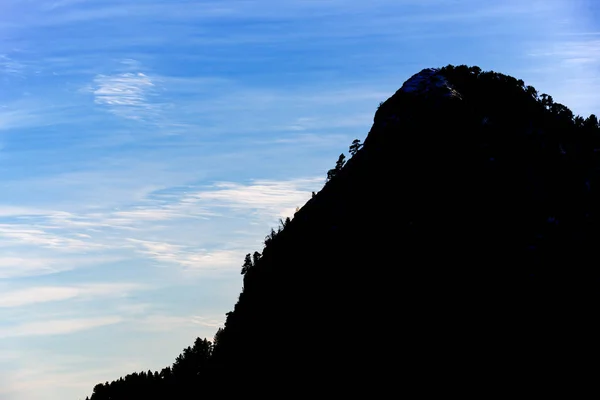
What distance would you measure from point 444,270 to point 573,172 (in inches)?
935

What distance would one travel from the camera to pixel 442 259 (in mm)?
110125

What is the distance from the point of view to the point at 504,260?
10688 centimetres

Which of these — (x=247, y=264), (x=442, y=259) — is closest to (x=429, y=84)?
(x=442, y=259)

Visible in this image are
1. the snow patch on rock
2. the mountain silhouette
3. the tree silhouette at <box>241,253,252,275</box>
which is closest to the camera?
the mountain silhouette

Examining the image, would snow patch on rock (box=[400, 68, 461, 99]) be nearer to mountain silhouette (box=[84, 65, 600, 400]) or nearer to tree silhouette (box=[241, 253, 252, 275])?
mountain silhouette (box=[84, 65, 600, 400])

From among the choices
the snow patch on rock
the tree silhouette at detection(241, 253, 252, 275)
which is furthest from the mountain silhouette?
the tree silhouette at detection(241, 253, 252, 275)

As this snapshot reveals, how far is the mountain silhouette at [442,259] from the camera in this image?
→ 10325 centimetres

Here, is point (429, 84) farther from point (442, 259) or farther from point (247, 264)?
point (247, 264)

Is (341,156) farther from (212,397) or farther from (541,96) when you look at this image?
(212,397)

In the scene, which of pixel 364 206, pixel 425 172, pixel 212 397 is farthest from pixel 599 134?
pixel 212 397

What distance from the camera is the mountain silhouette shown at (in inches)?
4065

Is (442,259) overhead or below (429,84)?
below

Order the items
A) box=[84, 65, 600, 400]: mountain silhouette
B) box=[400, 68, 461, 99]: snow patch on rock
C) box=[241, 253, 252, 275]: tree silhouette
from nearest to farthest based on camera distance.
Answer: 1. box=[84, 65, 600, 400]: mountain silhouette
2. box=[400, 68, 461, 99]: snow patch on rock
3. box=[241, 253, 252, 275]: tree silhouette

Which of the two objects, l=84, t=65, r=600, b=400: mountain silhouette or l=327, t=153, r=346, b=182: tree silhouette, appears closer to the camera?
l=84, t=65, r=600, b=400: mountain silhouette
